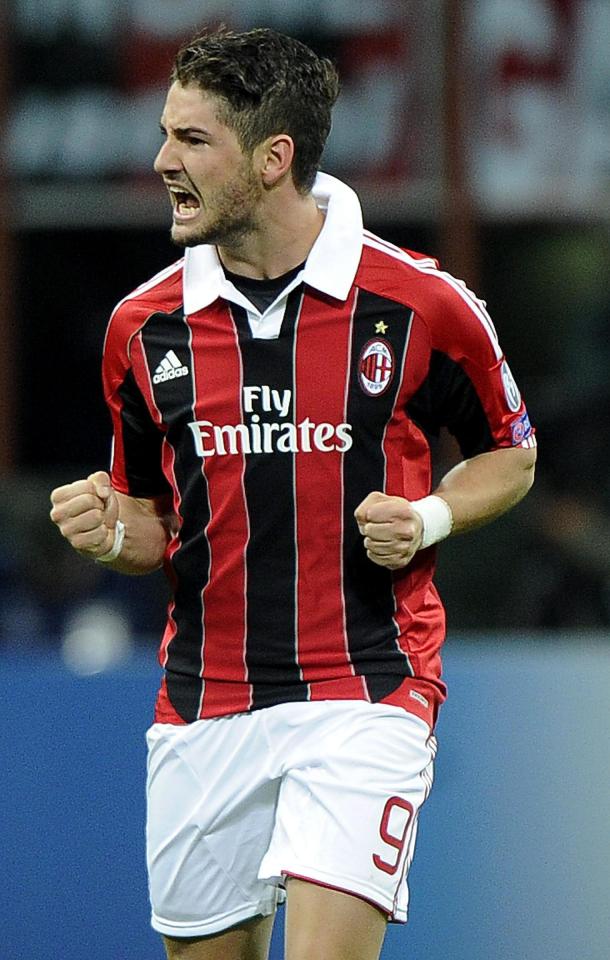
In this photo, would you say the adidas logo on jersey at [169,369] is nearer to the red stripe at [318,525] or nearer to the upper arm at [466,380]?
the red stripe at [318,525]

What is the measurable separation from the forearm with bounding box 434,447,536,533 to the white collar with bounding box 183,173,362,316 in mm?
378

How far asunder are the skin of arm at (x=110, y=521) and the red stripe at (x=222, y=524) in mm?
169

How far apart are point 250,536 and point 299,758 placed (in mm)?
383

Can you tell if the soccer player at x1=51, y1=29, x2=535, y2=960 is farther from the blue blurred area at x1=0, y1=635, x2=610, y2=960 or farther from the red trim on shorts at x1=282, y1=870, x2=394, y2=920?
the blue blurred area at x1=0, y1=635, x2=610, y2=960

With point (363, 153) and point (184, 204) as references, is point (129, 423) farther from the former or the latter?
point (363, 153)

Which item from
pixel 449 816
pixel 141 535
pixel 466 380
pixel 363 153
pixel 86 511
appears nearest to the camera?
pixel 86 511

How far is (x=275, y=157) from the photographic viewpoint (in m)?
3.04

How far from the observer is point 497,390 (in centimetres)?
308

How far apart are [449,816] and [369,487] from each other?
123 cm

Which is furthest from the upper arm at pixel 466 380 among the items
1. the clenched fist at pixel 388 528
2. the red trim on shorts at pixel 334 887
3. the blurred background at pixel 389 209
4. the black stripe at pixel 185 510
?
the blurred background at pixel 389 209

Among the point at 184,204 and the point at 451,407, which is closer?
the point at 184,204

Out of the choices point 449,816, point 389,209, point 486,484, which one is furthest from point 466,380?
point 389,209

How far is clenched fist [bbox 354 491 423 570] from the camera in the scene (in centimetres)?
282

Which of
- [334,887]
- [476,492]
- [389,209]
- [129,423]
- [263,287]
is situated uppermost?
[389,209]
